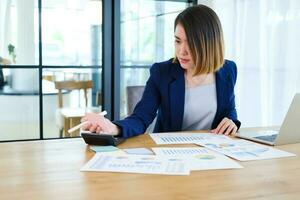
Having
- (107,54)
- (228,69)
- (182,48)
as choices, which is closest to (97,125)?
(182,48)

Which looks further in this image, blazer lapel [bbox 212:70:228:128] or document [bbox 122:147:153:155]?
blazer lapel [bbox 212:70:228:128]

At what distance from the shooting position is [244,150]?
1.23m

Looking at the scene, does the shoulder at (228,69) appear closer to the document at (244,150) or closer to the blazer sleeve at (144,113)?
the blazer sleeve at (144,113)

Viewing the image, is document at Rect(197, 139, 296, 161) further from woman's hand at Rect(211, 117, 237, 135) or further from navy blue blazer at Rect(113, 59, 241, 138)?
navy blue blazer at Rect(113, 59, 241, 138)

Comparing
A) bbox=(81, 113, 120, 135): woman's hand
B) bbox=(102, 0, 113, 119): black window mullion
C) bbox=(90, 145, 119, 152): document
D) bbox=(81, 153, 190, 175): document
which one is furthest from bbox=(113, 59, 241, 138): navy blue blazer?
bbox=(102, 0, 113, 119): black window mullion

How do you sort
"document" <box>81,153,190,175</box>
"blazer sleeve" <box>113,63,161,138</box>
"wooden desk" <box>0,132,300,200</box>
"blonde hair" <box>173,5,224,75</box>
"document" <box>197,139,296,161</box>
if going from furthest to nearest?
"blonde hair" <box>173,5,224,75</box>, "blazer sleeve" <box>113,63,161,138</box>, "document" <box>197,139,296,161</box>, "document" <box>81,153,190,175</box>, "wooden desk" <box>0,132,300,200</box>

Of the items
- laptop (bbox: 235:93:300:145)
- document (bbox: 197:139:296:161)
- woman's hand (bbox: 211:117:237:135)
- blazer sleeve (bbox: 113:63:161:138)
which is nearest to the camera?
document (bbox: 197:139:296:161)

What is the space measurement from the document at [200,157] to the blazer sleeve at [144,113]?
0.21m

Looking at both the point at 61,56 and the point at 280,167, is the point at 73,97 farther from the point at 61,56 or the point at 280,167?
the point at 280,167

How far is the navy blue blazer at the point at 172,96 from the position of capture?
168 cm

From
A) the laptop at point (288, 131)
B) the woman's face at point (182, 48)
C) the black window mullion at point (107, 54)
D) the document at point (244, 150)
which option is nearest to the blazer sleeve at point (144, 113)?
the woman's face at point (182, 48)

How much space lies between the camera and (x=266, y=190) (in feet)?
2.77

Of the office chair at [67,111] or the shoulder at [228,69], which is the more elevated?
the shoulder at [228,69]

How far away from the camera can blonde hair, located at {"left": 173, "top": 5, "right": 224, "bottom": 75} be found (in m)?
1.64
